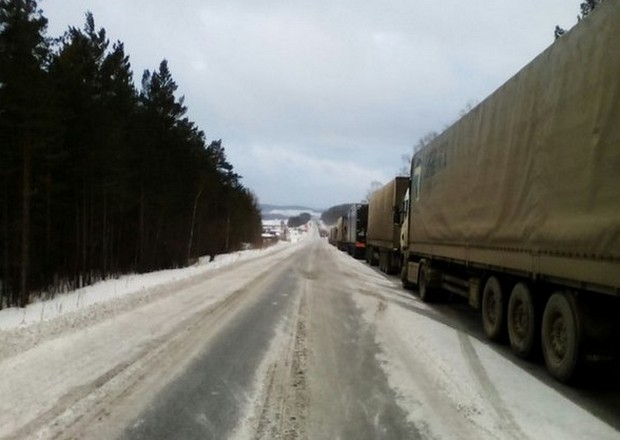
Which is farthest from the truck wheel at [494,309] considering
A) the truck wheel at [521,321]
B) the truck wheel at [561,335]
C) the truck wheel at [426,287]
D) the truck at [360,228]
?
the truck at [360,228]

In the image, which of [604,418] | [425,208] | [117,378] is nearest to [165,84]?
[425,208]

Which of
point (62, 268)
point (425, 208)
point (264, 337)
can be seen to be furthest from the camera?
point (62, 268)

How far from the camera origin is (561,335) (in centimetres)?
652

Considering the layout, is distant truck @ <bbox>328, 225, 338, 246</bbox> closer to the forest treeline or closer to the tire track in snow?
the forest treeline

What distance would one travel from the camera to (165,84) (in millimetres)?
32625

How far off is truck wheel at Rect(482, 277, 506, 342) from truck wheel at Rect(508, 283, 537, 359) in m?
0.36

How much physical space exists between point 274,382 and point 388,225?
61.4 feet

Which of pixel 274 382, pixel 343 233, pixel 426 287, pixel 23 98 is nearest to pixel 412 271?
pixel 426 287

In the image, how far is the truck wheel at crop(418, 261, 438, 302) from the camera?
13.7m

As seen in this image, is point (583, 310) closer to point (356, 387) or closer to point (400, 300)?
point (356, 387)

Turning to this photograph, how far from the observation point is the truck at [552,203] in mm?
5523

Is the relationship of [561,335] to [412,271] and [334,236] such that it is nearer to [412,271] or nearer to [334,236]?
[412,271]

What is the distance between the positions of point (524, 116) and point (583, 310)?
9.35 feet

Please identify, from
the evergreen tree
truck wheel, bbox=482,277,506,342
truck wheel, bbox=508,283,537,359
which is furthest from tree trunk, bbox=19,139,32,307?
truck wheel, bbox=508,283,537,359
